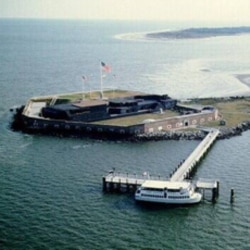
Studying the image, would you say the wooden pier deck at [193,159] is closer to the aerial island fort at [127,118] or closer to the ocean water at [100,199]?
the ocean water at [100,199]

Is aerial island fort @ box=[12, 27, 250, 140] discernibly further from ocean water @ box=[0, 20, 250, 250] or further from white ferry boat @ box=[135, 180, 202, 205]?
white ferry boat @ box=[135, 180, 202, 205]

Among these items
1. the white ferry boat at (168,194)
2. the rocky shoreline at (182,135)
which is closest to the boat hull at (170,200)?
the white ferry boat at (168,194)

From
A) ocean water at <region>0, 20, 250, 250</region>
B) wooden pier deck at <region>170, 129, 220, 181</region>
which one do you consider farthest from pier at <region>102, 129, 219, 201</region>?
ocean water at <region>0, 20, 250, 250</region>

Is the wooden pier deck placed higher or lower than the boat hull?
higher

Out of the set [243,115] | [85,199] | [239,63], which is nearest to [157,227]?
[85,199]

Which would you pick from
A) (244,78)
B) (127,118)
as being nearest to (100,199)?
(127,118)

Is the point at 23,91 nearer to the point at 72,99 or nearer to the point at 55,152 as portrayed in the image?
the point at 72,99
